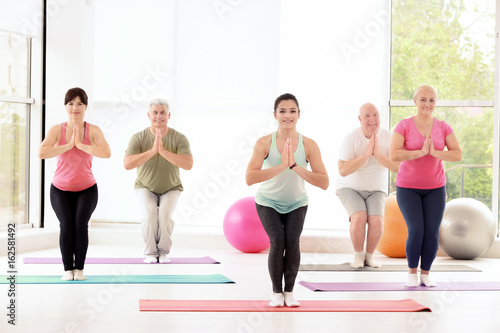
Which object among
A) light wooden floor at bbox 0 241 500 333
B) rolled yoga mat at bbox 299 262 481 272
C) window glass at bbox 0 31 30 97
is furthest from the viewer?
window glass at bbox 0 31 30 97

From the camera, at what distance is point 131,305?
11.5 feet

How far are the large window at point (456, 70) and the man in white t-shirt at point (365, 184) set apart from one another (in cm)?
155

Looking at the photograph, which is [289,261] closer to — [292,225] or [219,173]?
[292,225]

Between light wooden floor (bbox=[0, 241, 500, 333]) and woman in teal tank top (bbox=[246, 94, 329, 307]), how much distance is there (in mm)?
258

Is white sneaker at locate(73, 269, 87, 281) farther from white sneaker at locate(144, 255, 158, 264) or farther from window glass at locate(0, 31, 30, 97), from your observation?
window glass at locate(0, 31, 30, 97)

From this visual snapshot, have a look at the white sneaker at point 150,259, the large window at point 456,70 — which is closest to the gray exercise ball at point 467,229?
the large window at point 456,70

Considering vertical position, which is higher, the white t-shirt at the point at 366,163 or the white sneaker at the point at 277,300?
the white t-shirt at the point at 366,163

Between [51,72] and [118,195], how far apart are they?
146cm

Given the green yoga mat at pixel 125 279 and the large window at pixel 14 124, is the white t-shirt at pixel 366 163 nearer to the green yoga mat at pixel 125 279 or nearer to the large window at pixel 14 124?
the green yoga mat at pixel 125 279

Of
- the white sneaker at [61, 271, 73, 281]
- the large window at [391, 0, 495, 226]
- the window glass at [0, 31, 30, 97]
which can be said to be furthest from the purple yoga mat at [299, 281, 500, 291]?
the window glass at [0, 31, 30, 97]

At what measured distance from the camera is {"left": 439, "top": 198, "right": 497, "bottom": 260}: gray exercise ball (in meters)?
5.68

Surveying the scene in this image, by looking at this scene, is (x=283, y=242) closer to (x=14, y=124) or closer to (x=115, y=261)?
(x=115, y=261)

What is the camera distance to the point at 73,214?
4141 millimetres

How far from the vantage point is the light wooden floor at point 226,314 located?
3.02 m
